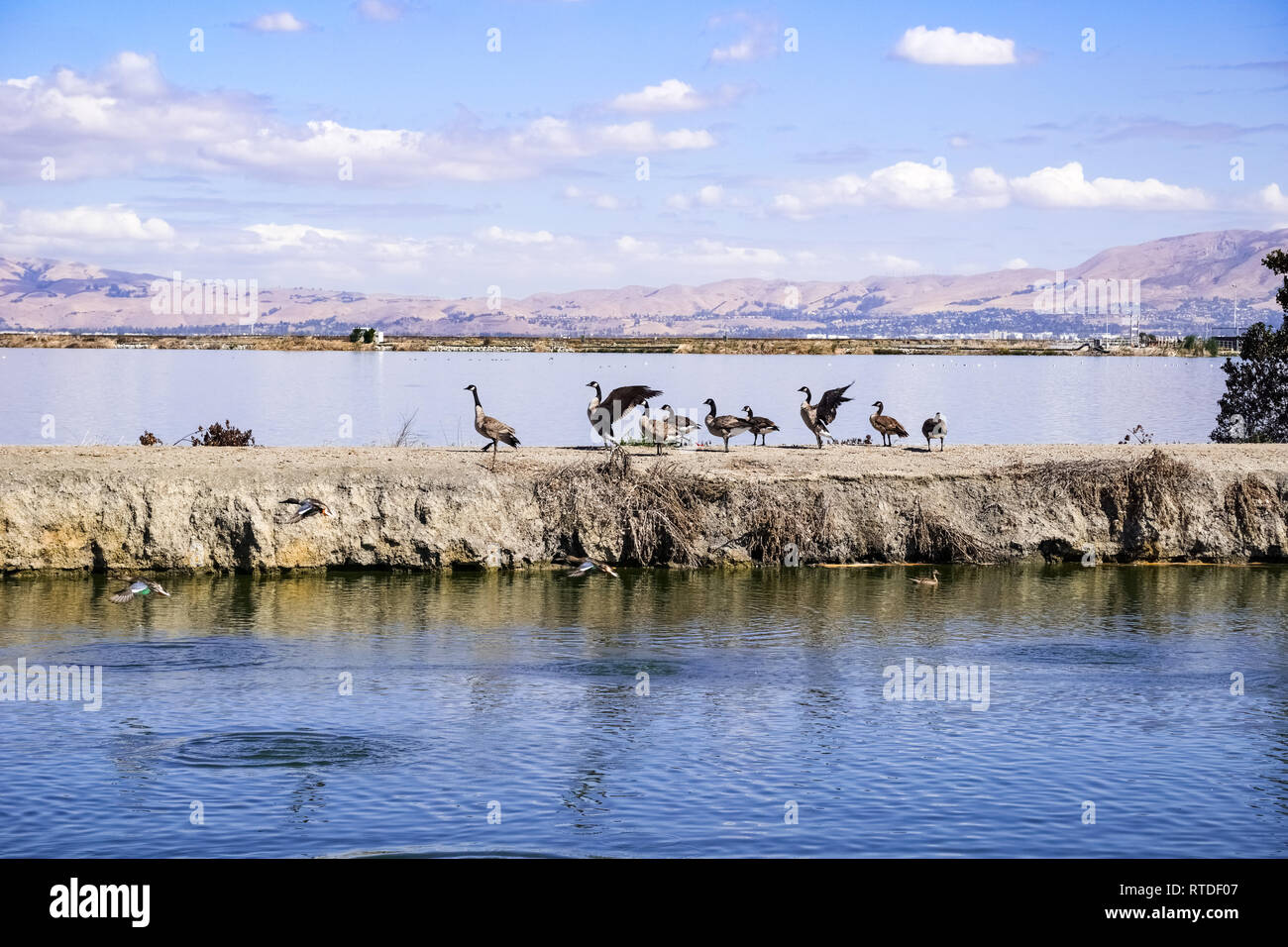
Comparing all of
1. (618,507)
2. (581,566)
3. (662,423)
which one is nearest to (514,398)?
(662,423)

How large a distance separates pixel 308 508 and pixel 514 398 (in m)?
52.1

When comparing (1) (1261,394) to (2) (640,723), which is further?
(1) (1261,394)

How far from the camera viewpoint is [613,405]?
32.3 metres

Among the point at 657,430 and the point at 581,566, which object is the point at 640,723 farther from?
the point at 657,430

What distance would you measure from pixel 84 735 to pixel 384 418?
151ft

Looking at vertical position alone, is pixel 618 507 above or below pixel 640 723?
above

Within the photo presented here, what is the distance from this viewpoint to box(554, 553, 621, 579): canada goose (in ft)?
90.1
